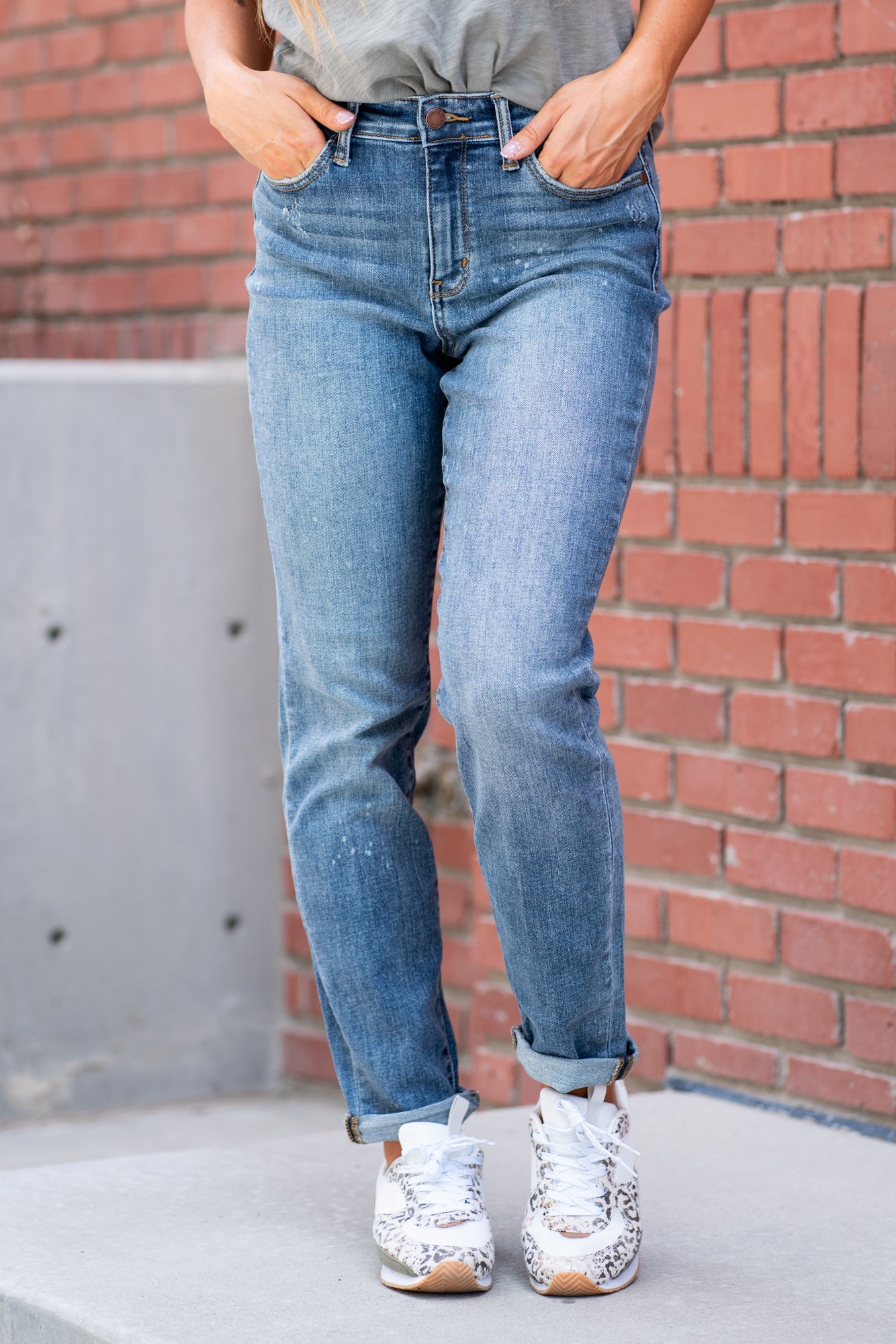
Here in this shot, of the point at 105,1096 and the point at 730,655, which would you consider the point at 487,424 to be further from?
the point at 105,1096

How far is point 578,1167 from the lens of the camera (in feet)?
5.18

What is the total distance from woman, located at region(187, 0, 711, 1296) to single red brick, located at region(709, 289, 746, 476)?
0.71m

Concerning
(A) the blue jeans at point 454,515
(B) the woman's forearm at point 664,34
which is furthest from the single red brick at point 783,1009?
(B) the woman's forearm at point 664,34

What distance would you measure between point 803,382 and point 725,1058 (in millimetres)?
987

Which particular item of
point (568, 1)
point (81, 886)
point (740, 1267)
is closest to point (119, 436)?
point (81, 886)

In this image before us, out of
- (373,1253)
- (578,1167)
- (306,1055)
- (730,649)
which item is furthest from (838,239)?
(306,1055)

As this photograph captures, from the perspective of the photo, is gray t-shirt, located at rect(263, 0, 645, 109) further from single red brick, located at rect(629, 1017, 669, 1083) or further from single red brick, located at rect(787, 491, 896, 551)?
single red brick, located at rect(629, 1017, 669, 1083)

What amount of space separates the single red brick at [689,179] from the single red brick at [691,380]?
0.43ft

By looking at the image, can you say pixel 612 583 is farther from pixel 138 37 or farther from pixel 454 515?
pixel 138 37

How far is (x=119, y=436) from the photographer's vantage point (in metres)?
3.14

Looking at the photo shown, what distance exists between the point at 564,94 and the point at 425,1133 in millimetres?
1003

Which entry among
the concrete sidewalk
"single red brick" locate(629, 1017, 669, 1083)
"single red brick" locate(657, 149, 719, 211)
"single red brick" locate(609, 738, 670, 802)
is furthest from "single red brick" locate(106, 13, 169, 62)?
the concrete sidewalk

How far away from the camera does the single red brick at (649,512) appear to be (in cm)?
247

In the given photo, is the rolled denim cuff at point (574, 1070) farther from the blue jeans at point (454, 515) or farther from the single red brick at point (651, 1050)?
the single red brick at point (651, 1050)
